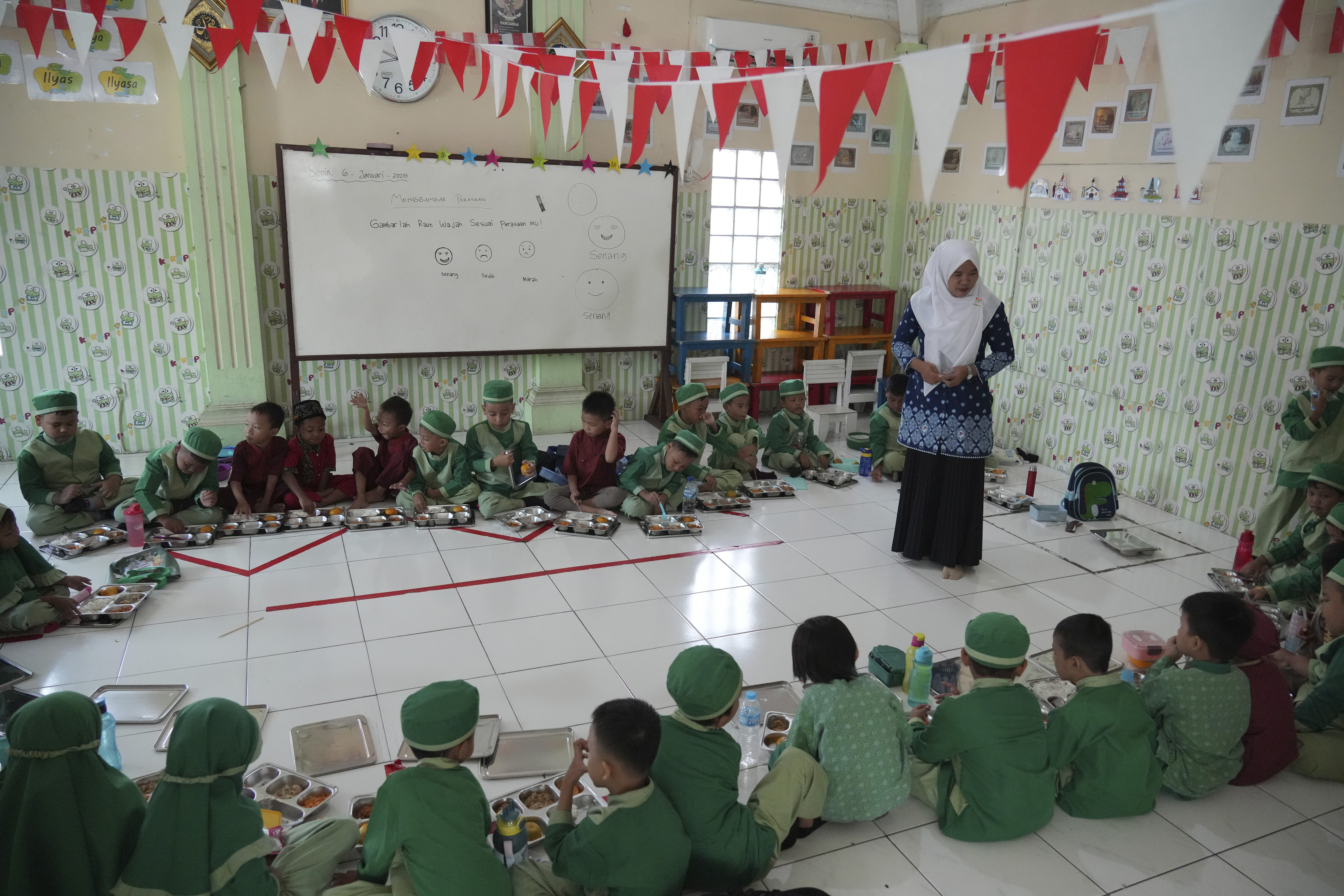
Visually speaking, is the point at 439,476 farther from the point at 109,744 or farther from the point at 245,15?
the point at 109,744

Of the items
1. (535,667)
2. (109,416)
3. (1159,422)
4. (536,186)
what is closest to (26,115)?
(109,416)

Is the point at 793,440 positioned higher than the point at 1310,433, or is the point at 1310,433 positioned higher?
the point at 1310,433

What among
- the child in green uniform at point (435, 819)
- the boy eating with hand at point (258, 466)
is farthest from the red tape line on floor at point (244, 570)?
the child in green uniform at point (435, 819)

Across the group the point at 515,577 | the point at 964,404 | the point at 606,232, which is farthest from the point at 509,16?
the point at 964,404

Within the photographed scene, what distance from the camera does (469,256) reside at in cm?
686

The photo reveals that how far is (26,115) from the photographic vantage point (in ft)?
18.9

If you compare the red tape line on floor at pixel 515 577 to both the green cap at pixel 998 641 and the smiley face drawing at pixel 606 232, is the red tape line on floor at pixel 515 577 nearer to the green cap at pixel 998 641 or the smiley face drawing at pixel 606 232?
the green cap at pixel 998 641

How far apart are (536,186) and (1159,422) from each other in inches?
191

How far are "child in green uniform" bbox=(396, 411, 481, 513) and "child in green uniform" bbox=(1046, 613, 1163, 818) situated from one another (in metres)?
3.69

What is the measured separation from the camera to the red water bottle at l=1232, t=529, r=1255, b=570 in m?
5.00

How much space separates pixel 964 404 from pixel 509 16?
14.6 feet

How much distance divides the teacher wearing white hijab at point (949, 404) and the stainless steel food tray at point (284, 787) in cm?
328

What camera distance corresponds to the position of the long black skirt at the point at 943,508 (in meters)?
4.79

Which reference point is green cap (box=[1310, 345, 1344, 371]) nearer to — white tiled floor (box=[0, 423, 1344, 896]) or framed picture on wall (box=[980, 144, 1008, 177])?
white tiled floor (box=[0, 423, 1344, 896])
